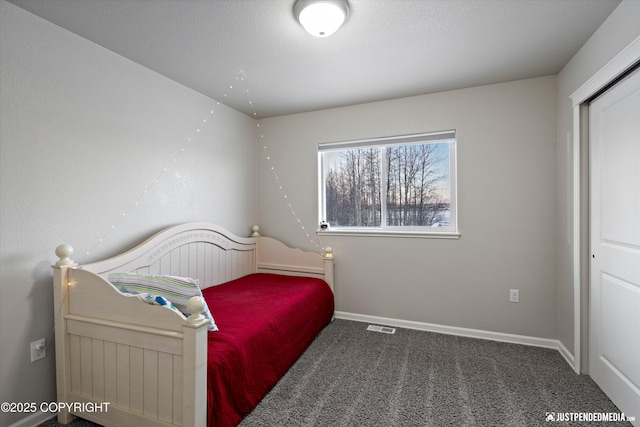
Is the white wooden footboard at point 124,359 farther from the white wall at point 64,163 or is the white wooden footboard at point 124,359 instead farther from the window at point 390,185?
the window at point 390,185

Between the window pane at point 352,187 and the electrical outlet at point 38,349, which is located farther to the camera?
the window pane at point 352,187

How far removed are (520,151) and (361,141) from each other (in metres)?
1.43

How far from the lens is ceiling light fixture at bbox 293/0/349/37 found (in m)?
1.60

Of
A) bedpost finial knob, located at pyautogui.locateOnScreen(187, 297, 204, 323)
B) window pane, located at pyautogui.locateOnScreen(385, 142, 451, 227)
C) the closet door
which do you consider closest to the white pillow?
bedpost finial knob, located at pyautogui.locateOnScreen(187, 297, 204, 323)

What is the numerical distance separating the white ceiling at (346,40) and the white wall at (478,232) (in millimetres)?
263

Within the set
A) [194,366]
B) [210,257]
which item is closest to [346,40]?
[194,366]

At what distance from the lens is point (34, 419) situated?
1700 millimetres

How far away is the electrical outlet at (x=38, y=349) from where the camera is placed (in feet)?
5.63

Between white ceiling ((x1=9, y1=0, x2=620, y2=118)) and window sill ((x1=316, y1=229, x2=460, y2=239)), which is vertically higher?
white ceiling ((x1=9, y1=0, x2=620, y2=118))

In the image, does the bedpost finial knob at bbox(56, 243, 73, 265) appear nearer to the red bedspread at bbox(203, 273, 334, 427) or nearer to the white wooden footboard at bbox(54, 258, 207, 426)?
the white wooden footboard at bbox(54, 258, 207, 426)

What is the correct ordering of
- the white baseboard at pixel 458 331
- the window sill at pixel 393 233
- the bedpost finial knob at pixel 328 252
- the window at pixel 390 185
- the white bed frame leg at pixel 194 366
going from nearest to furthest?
the white bed frame leg at pixel 194 366
the white baseboard at pixel 458 331
the window sill at pixel 393 233
the window at pixel 390 185
the bedpost finial knob at pixel 328 252

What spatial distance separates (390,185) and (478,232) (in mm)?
945

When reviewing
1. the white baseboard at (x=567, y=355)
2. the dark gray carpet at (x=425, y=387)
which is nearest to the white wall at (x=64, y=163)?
the dark gray carpet at (x=425, y=387)

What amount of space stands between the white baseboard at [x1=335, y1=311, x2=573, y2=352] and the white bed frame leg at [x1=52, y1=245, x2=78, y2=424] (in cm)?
227
